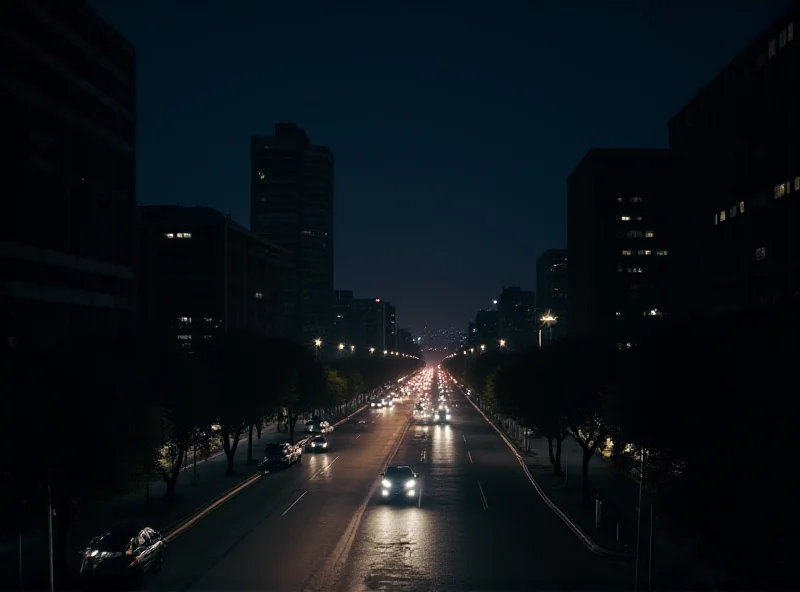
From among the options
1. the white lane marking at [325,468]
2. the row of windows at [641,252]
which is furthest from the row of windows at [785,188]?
the row of windows at [641,252]

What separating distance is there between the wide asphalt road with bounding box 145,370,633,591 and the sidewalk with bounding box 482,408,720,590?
99 centimetres

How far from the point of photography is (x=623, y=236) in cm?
15150

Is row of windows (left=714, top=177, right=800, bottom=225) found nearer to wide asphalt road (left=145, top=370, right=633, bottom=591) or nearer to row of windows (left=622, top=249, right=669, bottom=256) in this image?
wide asphalt road (left=145, top=370, right=633, bottom=591)

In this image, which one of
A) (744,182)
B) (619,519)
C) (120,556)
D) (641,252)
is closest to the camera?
(120,556)

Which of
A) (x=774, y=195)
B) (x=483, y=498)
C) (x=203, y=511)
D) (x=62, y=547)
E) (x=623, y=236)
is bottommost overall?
(x=483, y=498)

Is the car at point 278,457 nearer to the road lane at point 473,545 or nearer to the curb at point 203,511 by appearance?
the curb at point 203,511

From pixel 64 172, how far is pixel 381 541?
59.1 meters

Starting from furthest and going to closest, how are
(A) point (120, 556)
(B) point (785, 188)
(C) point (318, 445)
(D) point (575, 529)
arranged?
(B) point (785, 188)
(C) point (318, 445)
(D) point (575, 529)
(A) point (120, 556)

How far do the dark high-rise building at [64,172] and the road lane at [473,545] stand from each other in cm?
3591

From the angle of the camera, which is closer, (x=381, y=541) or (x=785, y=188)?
(x=381, y=541)

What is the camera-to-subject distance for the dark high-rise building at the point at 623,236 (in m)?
148

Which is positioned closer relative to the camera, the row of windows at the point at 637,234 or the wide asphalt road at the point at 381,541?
the wide asphalt road at the point at 381,541

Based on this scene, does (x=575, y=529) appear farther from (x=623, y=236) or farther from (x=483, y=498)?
(x=623, y=236)

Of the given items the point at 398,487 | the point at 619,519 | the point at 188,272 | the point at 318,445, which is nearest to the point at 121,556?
the point at 398,487
